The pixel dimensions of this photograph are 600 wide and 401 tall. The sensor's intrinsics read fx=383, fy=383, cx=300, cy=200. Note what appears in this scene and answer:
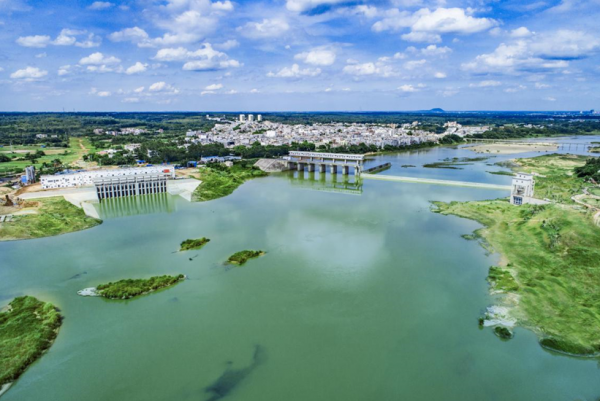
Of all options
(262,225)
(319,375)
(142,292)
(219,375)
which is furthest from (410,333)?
(262,225)

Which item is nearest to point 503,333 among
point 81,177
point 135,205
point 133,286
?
point 133,286

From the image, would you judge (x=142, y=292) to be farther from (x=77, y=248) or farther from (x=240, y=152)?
(x=240, y=152)

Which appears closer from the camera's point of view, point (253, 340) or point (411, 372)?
point (411, 372)

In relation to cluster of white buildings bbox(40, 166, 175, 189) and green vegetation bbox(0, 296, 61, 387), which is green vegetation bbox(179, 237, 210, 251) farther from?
cluster of white buildings bbox(40, 166, 175, 189)

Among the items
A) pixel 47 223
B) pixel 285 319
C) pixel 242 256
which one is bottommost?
pixel 285 319

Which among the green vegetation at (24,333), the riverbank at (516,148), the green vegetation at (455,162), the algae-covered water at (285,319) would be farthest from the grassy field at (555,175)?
the green vegetation at (24,333)

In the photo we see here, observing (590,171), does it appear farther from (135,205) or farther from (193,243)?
(135,205)

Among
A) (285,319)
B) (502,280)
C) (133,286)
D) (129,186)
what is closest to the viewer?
(285,319)
